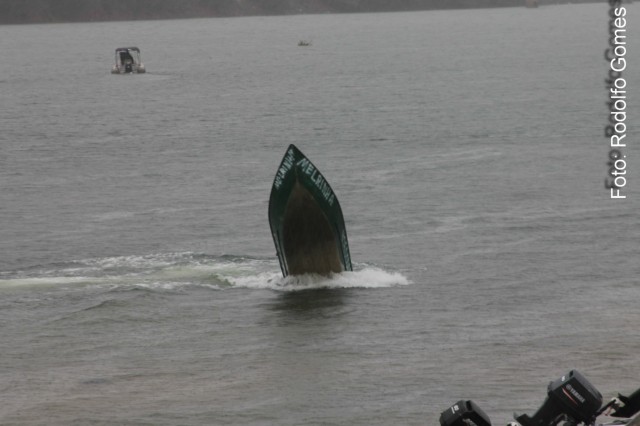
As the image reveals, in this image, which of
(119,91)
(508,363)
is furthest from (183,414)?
(119,91)

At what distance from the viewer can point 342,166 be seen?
8431 cm

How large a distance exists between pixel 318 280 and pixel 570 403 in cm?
2369

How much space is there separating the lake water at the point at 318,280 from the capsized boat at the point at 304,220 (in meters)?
0.90

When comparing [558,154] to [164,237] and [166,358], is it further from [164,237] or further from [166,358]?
[166,358]

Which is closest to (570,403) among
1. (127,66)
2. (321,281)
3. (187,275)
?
(321,281)

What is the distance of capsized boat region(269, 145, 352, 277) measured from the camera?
4719 centimetres

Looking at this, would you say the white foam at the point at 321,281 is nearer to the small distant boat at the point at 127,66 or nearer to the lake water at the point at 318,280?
the lake water at the point at 318,280

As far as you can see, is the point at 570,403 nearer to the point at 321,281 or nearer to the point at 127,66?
the point at 321,281

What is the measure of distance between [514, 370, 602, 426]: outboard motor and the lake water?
6634mm

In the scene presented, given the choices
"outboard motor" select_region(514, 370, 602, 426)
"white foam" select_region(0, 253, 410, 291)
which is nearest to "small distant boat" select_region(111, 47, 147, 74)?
"white foam" select_region(0, 253, 410, 291)

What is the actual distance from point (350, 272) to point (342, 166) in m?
35.1

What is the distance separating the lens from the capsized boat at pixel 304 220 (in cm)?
4719

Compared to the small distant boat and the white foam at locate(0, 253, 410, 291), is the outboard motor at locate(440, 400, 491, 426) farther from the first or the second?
the small distant boat

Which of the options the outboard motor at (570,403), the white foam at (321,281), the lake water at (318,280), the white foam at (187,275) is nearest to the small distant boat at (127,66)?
the lake water at (318,280)
